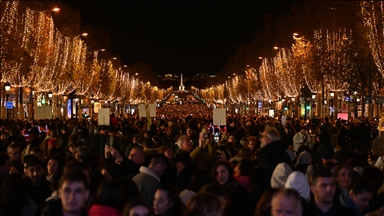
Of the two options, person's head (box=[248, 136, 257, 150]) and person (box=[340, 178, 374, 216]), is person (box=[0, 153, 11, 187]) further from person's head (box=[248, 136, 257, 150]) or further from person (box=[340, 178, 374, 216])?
person's head (box=[248, 136, 257, 150])

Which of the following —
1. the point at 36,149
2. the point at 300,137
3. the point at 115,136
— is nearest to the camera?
the point at 36,149

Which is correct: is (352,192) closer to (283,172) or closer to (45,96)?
(283,172)

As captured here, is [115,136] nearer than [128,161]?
No

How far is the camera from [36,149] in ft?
46.5

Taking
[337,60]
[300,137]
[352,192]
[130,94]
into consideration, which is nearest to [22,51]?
[337,60]

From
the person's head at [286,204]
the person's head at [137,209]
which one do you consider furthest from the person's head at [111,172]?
the person's head at [286,204]

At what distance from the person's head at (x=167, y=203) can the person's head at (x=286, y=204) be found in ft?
4.18

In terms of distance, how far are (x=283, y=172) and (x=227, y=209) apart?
239cm

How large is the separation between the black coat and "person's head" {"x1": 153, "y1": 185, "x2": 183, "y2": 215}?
14.0ft

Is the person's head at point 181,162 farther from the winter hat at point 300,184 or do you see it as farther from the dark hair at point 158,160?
the winter hat at point 300,184

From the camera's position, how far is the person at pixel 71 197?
23.8 ft

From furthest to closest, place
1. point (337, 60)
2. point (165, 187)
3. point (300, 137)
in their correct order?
point (337, 60) → point (300, 137) → point (165, 187)

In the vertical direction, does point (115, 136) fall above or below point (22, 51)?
below

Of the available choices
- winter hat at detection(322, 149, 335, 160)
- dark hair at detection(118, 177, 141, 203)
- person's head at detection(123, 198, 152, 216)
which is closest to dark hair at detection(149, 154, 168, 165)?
dark hair at detection(118, 177, 141, 203)
